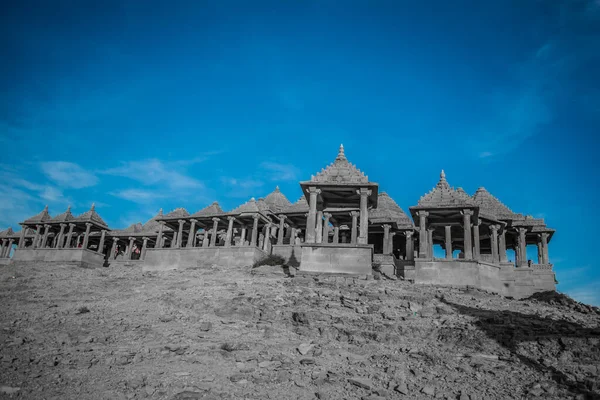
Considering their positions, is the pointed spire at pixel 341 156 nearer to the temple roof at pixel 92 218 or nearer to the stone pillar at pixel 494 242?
the stone pillar at pixel 494 242

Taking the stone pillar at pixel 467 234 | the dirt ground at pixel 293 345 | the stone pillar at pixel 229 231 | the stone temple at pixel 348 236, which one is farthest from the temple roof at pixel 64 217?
the stone pillar at pixel 467 234

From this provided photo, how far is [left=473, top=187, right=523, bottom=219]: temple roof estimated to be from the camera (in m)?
30.5

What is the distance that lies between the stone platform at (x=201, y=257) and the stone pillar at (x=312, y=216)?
8.68 metres

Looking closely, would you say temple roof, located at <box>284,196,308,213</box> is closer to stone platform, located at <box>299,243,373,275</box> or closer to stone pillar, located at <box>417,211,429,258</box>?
Answer: stone pillar, located at <box>417,211,429,258</box>

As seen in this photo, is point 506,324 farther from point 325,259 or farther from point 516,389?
point 325,259

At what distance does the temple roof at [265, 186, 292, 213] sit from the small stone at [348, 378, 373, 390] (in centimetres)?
2859

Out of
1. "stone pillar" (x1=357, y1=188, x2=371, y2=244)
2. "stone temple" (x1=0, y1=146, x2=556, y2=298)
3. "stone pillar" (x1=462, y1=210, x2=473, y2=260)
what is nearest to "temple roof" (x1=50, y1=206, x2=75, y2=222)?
Result: "stone temple" (x1=0, y1=146, x2=556, y2=298)

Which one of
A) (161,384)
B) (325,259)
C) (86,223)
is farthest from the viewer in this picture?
(86,223)

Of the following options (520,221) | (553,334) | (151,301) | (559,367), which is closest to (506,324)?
(553,334)

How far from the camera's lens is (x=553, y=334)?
11648mm

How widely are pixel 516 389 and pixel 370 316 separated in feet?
17.5

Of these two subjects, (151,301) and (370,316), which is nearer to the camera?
(370,316)

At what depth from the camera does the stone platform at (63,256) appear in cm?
3872

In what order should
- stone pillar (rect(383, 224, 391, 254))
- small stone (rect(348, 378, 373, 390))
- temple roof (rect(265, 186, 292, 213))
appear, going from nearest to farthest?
small stone (rect(348, 378, 373, 390)), stone pillar (rect(383, 224, 391, 254)), temple roof (rect(265, 186, 292, 213))
